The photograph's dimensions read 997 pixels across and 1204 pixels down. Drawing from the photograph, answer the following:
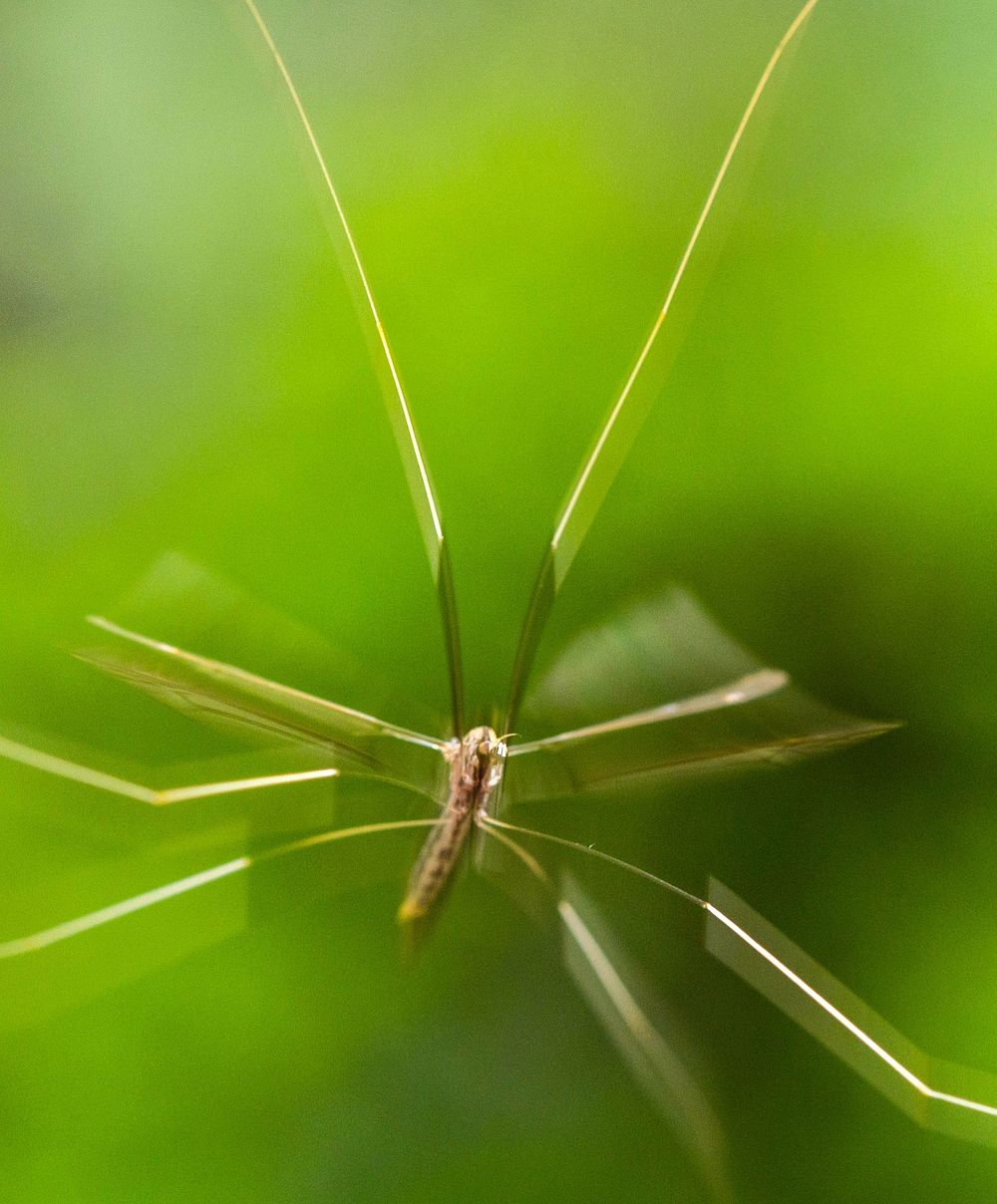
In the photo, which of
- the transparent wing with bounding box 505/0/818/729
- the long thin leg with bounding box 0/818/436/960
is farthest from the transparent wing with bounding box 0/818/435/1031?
the transparent wing with bounding box 505/0/818/729

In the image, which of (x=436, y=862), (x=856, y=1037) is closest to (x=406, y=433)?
(x=436, y=862)

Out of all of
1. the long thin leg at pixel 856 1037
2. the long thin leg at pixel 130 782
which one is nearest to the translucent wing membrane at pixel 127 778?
the long thin leg at pixel 130 782

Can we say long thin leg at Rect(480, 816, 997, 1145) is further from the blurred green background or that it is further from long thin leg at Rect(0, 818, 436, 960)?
long thin leg at Rect(0, 818, 436, 960)

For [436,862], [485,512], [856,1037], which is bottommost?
[856,1037]

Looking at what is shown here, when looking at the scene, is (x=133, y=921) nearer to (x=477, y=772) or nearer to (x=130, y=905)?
(x=130, y=905)

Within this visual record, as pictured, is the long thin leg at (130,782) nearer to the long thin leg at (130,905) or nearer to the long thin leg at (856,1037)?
the long thin leg at (130,905)

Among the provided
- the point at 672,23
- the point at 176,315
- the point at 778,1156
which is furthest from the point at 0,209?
the point at 778,1156

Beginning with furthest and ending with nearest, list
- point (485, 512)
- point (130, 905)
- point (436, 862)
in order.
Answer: point (485, 512), point (130, 905), point (436, 862)
